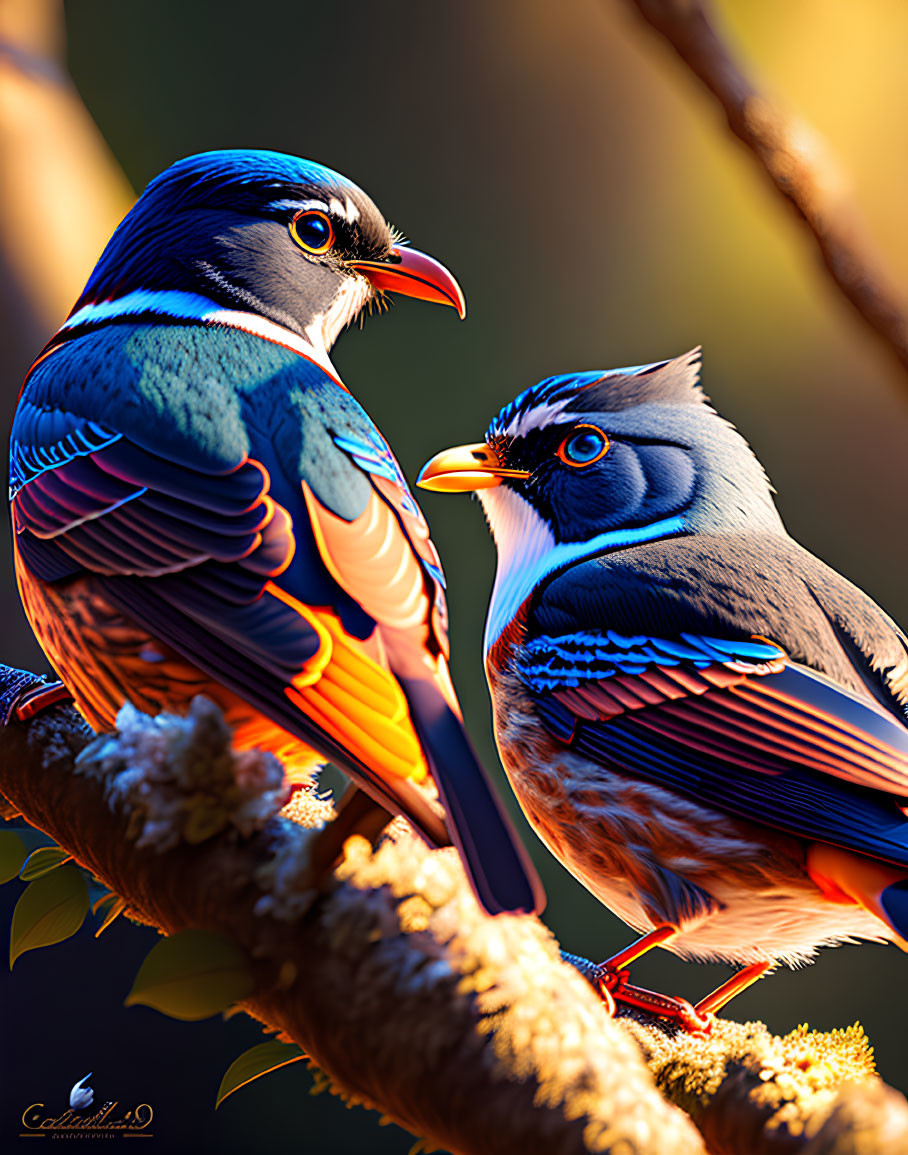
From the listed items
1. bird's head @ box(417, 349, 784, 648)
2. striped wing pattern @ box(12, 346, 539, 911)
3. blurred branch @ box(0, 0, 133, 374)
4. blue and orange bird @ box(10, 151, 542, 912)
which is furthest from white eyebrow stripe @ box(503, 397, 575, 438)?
blurred branch @ box(0, 0, 133, 374)

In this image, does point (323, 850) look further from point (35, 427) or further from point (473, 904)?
point (35, 427)

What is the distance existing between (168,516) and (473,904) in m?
0.26

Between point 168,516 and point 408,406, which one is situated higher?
point 168,516

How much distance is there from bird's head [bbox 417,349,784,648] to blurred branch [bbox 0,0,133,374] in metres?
0.80

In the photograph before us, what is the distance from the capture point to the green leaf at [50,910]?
1.91 ft

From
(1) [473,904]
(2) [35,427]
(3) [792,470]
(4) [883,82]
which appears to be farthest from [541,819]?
(4) [883,82]

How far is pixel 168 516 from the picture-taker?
483mm

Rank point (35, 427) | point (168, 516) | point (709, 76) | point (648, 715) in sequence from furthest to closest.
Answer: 1. point (709, 76)
2. point (648, 715)
3. point (35, 427)
4. point (168, 516)

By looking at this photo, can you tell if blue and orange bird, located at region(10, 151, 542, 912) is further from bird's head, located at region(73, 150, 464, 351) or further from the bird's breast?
the bird's breast

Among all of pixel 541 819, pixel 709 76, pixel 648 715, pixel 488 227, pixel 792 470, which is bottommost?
pixel 541 819

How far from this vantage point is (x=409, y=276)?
77 cm

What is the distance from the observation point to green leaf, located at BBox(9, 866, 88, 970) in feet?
1.91

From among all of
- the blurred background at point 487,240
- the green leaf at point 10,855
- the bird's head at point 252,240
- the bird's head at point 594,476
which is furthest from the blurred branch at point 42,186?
the green leaf at point 10,855
